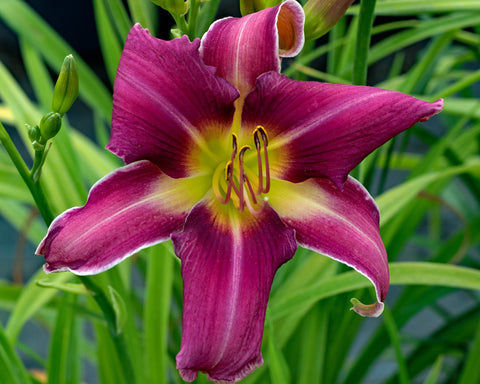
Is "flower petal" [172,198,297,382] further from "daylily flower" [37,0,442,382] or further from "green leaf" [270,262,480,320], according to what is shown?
"green leaf" [270,262,480,320]

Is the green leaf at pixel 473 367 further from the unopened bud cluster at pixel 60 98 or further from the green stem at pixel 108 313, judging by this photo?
the unopened bud cluster at pixel 60 98

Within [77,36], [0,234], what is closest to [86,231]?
[0,234]

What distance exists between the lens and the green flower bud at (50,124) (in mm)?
362

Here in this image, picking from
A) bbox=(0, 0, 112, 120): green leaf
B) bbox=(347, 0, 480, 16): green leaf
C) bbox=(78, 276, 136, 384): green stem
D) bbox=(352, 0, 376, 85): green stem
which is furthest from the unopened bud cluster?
bbox=(0, 0, 112, 120): green leaf

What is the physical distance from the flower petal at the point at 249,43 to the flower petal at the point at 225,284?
0.32ft

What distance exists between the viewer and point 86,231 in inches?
13.4

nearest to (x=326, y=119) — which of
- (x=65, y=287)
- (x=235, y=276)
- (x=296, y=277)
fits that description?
(x=235, y=276)

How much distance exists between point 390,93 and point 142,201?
0.18 meters

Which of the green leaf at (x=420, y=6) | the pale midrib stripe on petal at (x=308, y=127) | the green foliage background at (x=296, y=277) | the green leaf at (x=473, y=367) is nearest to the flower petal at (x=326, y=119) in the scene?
the pale midrib stripe on petal at (x=308, y=127)

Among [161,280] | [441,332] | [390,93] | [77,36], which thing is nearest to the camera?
[390,93]

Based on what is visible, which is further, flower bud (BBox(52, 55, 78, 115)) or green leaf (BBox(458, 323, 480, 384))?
green leaf (BBox(458, 323, 480, 384))

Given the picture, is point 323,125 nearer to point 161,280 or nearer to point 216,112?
point 216,112

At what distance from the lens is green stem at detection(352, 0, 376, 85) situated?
42 cm

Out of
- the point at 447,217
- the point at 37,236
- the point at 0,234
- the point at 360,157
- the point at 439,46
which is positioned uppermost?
the point at 360,157
